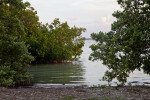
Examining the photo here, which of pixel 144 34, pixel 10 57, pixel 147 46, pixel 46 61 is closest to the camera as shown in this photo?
pixel 144 34

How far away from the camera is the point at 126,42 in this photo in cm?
1267

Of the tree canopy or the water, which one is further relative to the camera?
the water

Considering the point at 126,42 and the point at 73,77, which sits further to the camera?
the point at 73,77

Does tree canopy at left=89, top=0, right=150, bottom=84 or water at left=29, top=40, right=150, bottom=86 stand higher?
tree canopy at left=89, top=0, right=150, bottom=84

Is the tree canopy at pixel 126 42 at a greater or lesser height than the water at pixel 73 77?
greater

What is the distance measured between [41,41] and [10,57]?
63.7 feet

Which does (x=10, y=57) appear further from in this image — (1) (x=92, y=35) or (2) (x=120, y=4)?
(2) (x=120, y=4)

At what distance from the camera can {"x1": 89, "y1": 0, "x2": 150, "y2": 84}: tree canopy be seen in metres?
12.9

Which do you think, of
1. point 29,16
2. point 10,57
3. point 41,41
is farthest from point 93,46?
point 41,41

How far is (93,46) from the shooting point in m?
13.7

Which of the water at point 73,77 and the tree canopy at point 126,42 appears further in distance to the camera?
the water at point 73,77

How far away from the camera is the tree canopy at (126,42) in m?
12.9

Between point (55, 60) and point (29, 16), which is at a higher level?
point (29, 16)

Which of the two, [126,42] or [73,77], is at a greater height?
[126,42]
